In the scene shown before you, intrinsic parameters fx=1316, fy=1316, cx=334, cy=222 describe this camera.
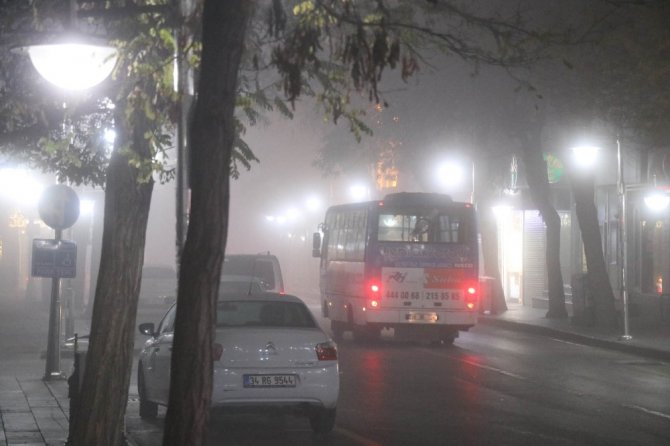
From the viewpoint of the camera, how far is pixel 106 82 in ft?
46.2

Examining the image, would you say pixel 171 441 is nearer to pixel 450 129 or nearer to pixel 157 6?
pixel 157 6

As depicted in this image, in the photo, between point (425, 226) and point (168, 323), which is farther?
point (425, 226)

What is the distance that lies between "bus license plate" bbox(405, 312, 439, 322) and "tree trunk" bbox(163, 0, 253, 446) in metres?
21.1

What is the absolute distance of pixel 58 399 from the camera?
18.0m

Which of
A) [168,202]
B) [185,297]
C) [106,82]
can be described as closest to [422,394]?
[106,82]

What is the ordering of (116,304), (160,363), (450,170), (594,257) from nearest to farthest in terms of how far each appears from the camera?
(116,304)
(160,363)
(594,257)
(450,170)

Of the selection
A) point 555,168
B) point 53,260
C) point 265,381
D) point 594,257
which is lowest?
point 265,381

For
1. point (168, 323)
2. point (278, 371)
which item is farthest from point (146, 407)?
point (278, 371)

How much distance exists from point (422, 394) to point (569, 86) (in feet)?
50.3

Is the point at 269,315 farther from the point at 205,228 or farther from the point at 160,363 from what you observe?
the point at 205,228

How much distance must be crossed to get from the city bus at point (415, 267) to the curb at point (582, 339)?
3164mm

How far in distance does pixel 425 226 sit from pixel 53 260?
1054 centimetres

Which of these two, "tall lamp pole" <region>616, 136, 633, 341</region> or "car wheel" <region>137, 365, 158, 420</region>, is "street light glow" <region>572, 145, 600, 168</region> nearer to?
"tall lamp pole" <region>616, 136, 633, 341</region>

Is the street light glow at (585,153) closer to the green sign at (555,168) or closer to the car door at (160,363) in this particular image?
the green sign at (555,168)
